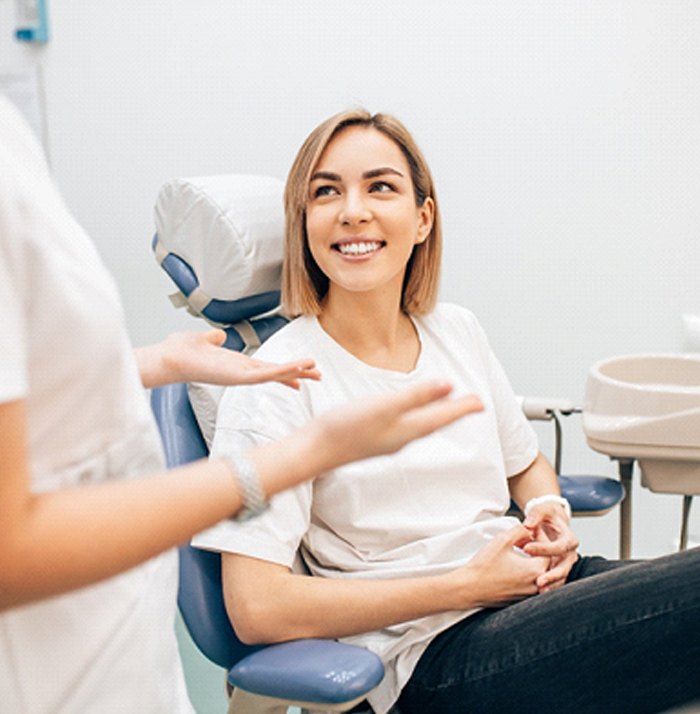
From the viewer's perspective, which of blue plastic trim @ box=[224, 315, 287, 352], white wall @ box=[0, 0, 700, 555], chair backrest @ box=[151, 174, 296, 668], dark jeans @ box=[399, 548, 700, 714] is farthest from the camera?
white wall @ box=[0, 0, 700, 555]

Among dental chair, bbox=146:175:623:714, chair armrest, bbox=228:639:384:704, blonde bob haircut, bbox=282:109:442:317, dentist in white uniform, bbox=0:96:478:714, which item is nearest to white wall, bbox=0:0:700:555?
dental chair, bbox=146:175:623:714

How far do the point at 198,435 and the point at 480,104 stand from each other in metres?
1.13

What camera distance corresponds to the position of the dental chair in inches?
51.7

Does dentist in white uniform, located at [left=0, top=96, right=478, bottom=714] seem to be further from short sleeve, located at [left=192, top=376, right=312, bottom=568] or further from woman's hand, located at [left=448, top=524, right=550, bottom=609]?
woman's hand, located at [left=448, top=524, right=550, bottom=609]

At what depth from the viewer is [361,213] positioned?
1496 millimetres

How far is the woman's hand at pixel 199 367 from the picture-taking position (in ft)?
3.17

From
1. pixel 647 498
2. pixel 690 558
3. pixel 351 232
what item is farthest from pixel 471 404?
pixel 647 498

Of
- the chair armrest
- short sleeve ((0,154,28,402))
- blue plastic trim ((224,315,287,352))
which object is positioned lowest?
the chair armrest

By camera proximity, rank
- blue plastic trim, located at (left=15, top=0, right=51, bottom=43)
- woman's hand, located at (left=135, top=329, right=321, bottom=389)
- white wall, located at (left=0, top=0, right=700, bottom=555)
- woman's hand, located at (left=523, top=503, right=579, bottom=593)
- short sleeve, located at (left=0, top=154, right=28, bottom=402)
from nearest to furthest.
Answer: short sleeve, located at (left=0, top=154, right=28, bottom=402) → woman's hand, located at (left=135, top=329, right=321, bottom=389) → woman's hand, located at (left=523, top=503, right=579, bottom=593) → white wall, located at (left=0, top=0, right=700, bottom=555) → blue plastic trim, located at (left=15, top=0, right=51, bottom=43)

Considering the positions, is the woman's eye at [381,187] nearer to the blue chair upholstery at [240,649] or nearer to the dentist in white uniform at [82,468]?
the blue chair upholstery at [240,649]

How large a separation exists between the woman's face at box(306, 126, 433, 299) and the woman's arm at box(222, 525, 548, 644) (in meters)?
0.46

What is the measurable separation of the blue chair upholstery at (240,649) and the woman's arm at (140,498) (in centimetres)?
47

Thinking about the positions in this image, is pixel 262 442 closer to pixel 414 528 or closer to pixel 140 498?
pixel 414 528

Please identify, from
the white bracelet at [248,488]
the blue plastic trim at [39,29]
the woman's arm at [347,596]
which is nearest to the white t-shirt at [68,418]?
the white bracelet at [248,488]
